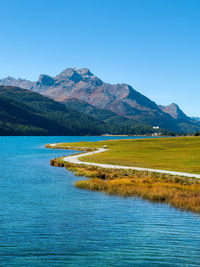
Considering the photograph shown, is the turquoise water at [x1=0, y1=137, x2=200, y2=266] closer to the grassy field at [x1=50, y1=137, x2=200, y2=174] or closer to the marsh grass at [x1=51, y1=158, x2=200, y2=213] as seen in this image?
the marsh grass at [x1=51, y1=158, x2=200, y2=213]

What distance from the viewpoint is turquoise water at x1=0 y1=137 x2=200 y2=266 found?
789 inches

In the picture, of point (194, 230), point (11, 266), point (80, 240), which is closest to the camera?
point (11, 266)

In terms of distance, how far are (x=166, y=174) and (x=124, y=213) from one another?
19578mm

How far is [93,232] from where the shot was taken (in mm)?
24734

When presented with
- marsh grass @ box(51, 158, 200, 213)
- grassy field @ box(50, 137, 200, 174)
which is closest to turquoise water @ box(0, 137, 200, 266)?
marsh grass @ box(51, 158, 200, 213)

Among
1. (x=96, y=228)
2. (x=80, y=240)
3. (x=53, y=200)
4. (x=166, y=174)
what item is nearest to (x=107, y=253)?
(x=80, y=240)

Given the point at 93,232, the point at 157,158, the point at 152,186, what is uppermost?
the point at 157,158

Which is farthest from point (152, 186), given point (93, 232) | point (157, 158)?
point (157, 158)

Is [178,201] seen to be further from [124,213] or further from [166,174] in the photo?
[166,174]

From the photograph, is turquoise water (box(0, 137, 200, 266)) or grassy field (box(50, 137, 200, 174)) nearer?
turquoise water (box(0, 137, 200, 266))

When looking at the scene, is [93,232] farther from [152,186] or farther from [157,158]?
[157,158]

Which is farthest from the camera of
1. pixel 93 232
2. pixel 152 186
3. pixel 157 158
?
pixel 157 158

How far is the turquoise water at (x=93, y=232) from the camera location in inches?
789

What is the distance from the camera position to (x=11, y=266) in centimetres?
1886
